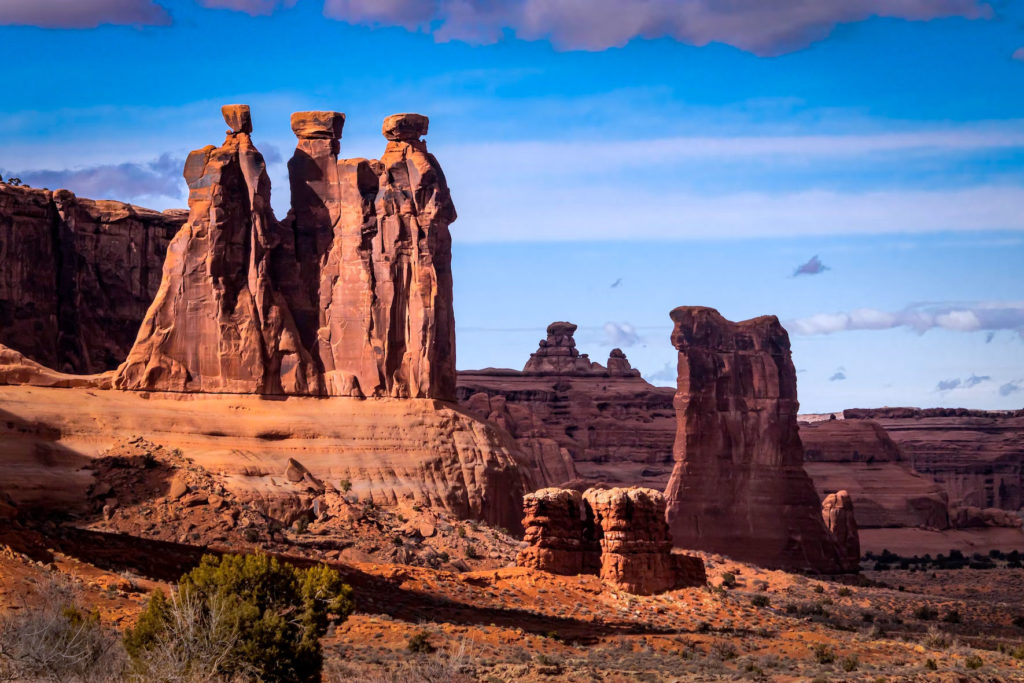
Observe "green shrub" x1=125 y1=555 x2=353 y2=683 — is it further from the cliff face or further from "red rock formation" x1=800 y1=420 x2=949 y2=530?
"red rock formation" x1=800 y1=420 x2=949 y2=530

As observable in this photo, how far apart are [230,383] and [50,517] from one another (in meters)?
17.0

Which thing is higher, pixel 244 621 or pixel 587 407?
pixel 587 407

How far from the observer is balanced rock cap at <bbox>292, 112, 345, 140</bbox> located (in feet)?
262

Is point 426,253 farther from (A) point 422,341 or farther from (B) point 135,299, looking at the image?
(B) point 135,299

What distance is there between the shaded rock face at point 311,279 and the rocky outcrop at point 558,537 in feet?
63.4

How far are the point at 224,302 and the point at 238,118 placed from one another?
8.44 meters

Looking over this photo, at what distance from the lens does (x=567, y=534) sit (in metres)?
58.2

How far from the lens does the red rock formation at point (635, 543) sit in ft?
187

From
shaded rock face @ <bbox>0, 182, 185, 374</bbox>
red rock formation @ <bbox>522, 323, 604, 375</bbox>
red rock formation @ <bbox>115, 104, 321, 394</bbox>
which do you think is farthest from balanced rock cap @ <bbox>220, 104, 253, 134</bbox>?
red rock formation @ <bbox>522, 323, 604, 375</bbox>

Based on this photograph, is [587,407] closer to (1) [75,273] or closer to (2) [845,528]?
(2) [845,528]

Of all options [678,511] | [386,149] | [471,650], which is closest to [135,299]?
[386,149]

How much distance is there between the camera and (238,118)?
78312mm

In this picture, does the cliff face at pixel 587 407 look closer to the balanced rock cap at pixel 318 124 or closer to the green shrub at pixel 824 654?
the balanced rock cap at pixel 318 124

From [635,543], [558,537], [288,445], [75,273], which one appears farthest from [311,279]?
[635,543]
